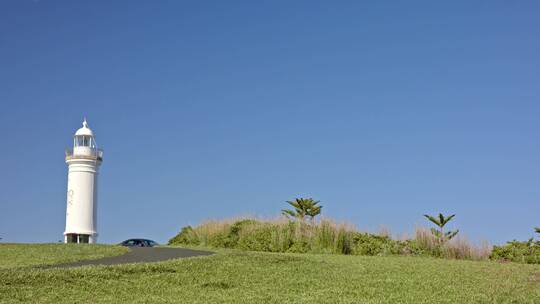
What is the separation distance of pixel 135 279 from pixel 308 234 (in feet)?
33.8

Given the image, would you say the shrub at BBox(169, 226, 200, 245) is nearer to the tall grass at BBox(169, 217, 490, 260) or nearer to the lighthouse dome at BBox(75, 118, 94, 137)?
the tall grass at BBox(169, 217, 490, 260)

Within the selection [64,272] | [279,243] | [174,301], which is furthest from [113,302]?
[279,243]

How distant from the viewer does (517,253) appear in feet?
66.7

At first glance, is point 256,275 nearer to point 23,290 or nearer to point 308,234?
point 23,290

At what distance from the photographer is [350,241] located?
846 inches

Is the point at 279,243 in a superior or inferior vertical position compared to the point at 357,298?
superior

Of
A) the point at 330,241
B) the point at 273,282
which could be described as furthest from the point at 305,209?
the point at 273,282

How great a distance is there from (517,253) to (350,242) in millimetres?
5232

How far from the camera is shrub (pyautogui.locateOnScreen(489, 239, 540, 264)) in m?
20.2

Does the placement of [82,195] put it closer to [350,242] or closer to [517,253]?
[350,242]

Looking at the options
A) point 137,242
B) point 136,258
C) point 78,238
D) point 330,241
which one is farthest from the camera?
point 78,238

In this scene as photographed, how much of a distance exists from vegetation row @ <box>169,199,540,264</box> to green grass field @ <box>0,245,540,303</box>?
4113mm

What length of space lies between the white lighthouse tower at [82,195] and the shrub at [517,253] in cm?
2176

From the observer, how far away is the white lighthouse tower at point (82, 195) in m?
34.4
